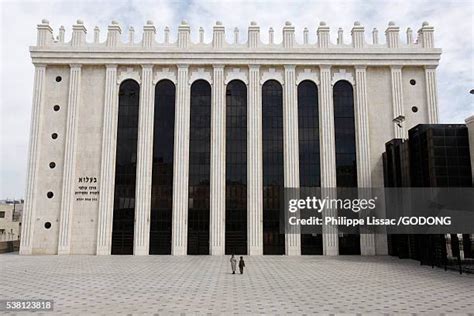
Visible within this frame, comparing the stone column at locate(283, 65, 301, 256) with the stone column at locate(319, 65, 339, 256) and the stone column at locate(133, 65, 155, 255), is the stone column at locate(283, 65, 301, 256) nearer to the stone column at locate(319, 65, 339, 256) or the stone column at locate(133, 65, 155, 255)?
the stone column at locate(319, 65, 339, 256)

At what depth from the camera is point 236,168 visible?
138ft

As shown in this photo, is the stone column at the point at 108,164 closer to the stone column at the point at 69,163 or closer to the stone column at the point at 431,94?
the stone column at the point at 69,163

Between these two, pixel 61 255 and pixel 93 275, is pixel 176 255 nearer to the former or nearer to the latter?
pixel 61 255

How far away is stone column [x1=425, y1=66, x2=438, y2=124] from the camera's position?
42.2 m

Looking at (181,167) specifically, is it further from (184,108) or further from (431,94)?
(431,94)

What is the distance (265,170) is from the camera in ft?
138

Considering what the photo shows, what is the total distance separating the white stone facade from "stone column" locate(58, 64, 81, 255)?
0.11 metres

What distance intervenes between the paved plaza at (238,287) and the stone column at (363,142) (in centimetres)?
652

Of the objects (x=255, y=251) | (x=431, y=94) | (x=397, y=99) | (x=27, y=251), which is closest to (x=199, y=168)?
(x=255, y=251)

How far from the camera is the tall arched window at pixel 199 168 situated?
41.0m

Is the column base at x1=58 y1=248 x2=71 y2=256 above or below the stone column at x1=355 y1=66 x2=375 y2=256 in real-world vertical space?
below

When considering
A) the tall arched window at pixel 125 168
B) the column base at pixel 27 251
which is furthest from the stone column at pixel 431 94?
the column base at pixel 27 251

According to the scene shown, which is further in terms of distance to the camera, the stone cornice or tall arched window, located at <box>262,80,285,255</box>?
the stone cornice

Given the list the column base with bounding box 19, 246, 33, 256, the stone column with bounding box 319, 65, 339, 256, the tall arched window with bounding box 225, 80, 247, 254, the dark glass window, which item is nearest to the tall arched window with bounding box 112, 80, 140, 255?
the column base with bounding box 19, 246, 33, 256
